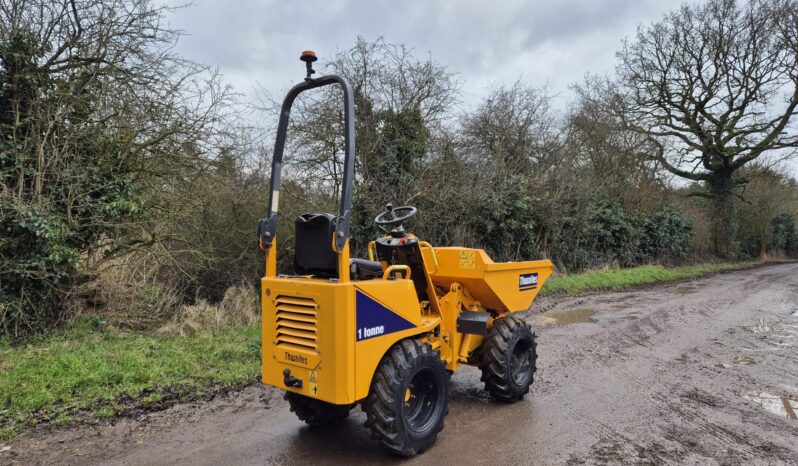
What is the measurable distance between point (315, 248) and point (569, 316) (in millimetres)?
7513

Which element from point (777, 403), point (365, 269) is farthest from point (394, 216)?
point (777, 403)

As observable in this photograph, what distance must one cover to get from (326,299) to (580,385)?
3.46 m

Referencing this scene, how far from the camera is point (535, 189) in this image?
1459 cm

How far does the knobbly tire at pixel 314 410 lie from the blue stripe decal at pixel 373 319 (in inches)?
38.7

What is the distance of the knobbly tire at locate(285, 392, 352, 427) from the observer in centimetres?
397

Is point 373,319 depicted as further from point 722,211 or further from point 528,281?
point 722,211

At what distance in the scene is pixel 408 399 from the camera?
12.3 feet

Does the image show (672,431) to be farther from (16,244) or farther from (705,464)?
(16,244)

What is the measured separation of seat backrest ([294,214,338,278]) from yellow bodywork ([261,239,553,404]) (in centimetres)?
9

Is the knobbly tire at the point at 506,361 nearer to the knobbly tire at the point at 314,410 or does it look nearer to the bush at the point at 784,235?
the knobbly tire at the point at 314,410

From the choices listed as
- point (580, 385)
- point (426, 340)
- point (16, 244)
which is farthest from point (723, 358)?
point (16, 244)

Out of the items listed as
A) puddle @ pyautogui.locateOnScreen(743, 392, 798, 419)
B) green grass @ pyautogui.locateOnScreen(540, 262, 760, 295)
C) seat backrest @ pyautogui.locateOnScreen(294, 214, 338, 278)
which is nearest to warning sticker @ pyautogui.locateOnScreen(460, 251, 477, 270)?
seat backrest @ pyautogui.locateOnScreen(294, 214, 338, 278)

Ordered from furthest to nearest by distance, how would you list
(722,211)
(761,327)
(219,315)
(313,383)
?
(722,211)
(761,327)
(219,315)
(313,383)

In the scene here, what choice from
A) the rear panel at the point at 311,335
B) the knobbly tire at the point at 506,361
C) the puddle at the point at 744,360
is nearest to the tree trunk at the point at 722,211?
the puddle at the point at 744,360
